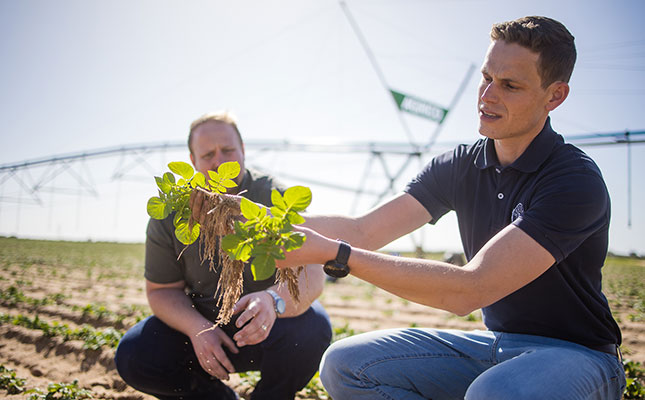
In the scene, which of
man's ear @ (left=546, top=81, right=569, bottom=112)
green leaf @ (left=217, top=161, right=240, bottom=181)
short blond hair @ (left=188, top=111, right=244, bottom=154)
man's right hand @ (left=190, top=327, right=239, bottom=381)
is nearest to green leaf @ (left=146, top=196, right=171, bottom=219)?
green leaf @ (left=217, top=161, right=240, bottom=181)

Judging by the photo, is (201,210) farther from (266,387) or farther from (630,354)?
(630,354)

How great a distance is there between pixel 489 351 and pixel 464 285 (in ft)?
1.43

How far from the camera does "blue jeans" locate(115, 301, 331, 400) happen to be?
2270 mm

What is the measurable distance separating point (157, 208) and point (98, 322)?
14.8 ft

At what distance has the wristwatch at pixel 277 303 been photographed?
2.19 m

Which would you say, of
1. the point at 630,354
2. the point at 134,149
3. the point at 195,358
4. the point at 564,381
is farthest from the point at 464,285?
the point at 134,149

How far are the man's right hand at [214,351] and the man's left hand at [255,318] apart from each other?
5.5 inches

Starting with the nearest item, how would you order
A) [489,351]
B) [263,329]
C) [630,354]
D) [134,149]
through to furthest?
[489,351]
[263,329]
[630,354]
[134,149]

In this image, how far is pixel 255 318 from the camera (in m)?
2.04

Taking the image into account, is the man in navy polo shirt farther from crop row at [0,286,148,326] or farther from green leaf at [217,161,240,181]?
crop row at [0,286,148,326]

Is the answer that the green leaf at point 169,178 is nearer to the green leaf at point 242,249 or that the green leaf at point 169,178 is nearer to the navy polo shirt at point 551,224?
the green leaf at point 242,249

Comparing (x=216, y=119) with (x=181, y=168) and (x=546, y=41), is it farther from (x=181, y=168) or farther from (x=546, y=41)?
(x=546, y=41)

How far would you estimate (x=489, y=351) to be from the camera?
69.9 inches

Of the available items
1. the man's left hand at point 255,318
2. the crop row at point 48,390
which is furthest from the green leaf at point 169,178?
the crop row at point 48,390
